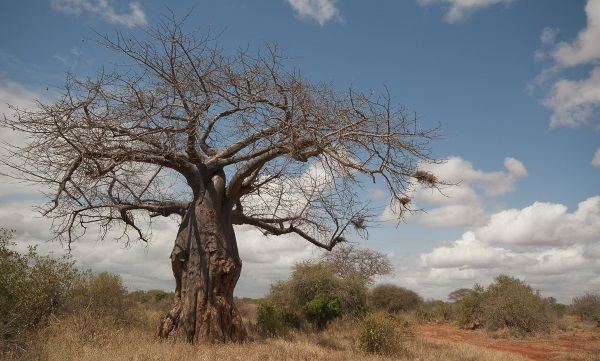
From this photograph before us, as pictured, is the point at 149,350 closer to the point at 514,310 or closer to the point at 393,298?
the point at 514,310

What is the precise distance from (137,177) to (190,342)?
12.1 feet

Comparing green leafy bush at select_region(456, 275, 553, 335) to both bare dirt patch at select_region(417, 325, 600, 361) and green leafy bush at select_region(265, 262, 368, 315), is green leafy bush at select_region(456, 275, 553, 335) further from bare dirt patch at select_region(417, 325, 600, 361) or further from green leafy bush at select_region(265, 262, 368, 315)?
green leafy bush at select_region(265, 262, 368, 315)

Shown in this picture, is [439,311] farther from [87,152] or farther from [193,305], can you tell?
[87,152]

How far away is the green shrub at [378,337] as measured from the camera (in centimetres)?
872

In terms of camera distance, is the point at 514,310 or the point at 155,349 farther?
the point at 514,310

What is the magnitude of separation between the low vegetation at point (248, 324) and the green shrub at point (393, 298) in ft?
35.7

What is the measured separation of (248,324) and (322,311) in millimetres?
3130

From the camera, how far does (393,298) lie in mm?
29531

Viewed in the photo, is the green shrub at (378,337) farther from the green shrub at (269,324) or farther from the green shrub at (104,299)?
the green shrub at (104,299)

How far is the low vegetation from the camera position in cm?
702

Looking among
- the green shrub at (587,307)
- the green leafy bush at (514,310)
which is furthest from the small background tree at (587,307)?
the green leafy bush at (514,310)

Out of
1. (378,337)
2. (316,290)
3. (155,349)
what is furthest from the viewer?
(316,290)

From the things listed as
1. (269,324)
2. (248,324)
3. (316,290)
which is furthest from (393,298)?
(269,324)

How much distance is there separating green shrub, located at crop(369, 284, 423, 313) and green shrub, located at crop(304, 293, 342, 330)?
1436 cm
